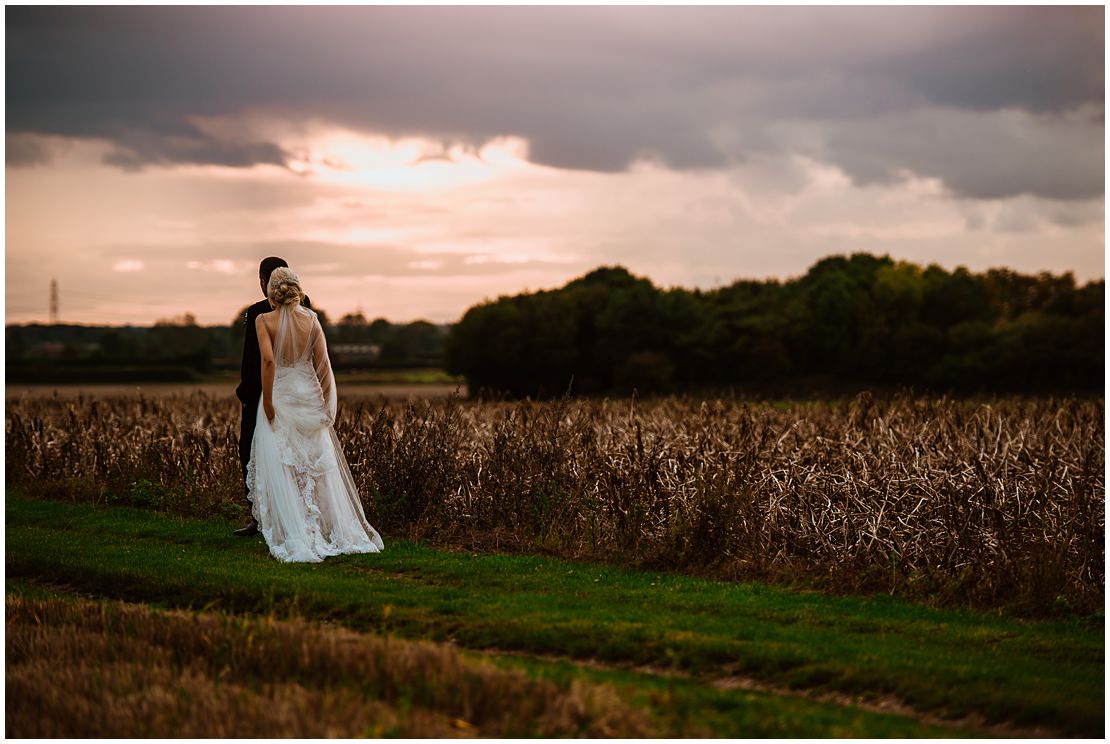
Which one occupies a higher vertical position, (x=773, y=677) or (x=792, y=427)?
(x=792, y=427)

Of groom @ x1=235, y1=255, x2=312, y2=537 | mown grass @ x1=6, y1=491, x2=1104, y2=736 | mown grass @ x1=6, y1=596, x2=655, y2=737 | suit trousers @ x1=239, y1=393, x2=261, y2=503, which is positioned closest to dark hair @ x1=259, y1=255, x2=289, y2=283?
groom @ x1=235, y1=255, x2=312, y2=537

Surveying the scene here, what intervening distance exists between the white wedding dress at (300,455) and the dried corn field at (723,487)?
1.55 m

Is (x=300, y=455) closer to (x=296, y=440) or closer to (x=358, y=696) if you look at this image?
(x=296, y=440)

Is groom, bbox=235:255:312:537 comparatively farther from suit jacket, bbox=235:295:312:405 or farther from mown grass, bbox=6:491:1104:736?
mown grass, bbox=6:491:1104:736

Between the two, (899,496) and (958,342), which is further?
(958,342)

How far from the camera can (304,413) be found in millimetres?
10312

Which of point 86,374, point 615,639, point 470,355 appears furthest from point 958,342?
point 615,639

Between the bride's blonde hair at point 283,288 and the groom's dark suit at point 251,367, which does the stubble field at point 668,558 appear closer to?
the groom's dark suit at point 251,367

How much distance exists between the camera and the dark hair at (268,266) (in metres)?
10.6

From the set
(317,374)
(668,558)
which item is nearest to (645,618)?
(668,558)

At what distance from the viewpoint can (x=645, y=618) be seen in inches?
308

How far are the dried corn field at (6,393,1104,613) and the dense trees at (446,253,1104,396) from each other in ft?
133

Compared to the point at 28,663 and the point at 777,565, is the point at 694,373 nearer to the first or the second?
the point at 777,565

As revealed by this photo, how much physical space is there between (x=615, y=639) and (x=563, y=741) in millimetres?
1986
